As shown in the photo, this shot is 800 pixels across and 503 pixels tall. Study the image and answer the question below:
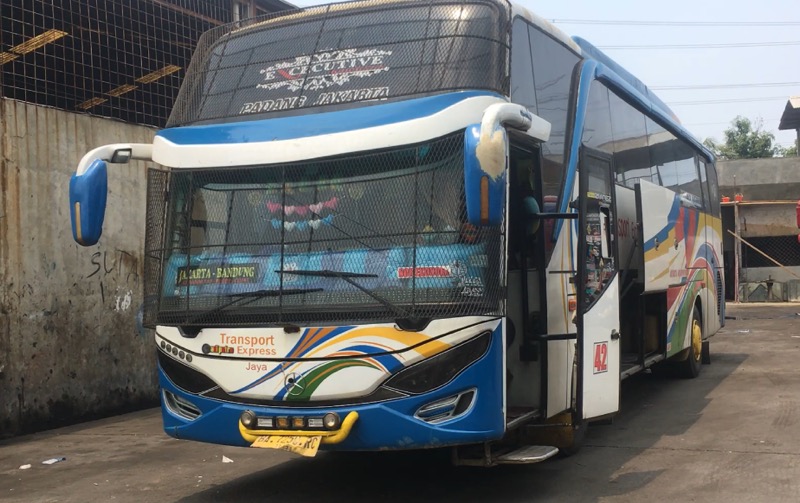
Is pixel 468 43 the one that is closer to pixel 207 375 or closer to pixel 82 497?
pixel 207 375

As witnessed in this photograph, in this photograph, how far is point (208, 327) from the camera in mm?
6039

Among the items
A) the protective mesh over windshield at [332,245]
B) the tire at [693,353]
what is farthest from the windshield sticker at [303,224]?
the tire at [693,353]

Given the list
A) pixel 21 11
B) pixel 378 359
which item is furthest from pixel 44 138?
pixel 378 359

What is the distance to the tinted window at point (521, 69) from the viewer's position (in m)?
6.33

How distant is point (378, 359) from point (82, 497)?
3062 millimetres

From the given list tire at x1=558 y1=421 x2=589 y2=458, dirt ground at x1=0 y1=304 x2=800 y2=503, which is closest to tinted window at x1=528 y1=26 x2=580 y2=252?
tire at x1=558 y1=421 x2=589 y2=458

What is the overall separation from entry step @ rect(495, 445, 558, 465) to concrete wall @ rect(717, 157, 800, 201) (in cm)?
2239

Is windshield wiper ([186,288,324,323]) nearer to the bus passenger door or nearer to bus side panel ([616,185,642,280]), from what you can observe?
the bus passenger door

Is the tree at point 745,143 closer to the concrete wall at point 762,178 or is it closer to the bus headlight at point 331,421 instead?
→ the concrete wall at point 762,178

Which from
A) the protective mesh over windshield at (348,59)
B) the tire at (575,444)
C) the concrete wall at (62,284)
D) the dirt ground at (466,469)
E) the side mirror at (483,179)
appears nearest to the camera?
the side mirror at (483,179)

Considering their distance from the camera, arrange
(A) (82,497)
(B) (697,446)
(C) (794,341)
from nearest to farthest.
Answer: (A) (82,497)
(B) (697,446)
(C) (794,341)

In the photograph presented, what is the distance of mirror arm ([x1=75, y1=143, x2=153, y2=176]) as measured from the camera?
245 inches

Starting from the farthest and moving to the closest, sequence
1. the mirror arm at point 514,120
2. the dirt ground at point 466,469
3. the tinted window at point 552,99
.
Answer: the tinted window at point 552,99, the dirt ground at point 466,469, the mirror arm at point 514,120

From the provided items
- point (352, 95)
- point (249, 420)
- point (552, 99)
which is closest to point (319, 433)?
point (249, 420)
